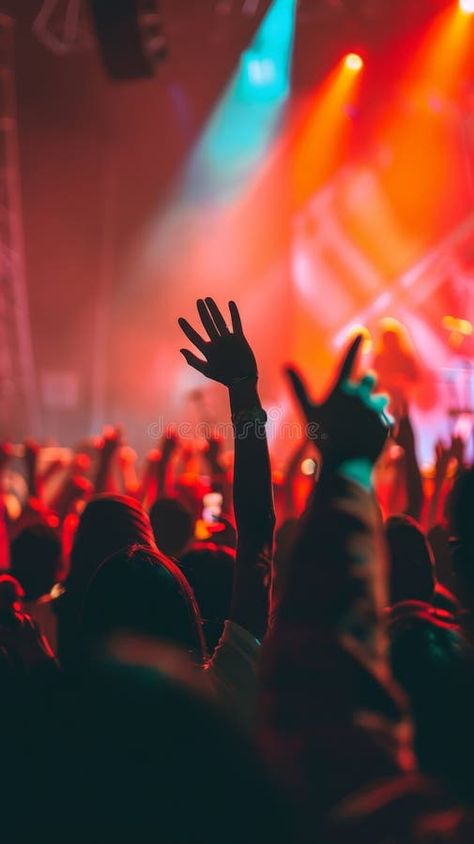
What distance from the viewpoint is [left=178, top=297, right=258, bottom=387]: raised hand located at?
73.0 inches

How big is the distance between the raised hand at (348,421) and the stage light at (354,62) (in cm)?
1085

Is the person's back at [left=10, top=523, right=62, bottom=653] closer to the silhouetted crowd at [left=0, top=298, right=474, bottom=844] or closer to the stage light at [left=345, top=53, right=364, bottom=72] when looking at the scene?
the silhouetted crowd at [left=0, top=298, right=474, bottom=844]

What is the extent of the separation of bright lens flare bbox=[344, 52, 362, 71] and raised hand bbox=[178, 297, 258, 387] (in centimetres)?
1015

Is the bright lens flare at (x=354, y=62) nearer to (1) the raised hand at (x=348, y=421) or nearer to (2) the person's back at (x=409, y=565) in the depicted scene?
(2) the person's back at (x=409, y=565)

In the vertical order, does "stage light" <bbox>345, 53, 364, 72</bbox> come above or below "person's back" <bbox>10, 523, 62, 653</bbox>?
above

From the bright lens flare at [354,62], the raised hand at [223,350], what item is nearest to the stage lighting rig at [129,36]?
the bright lens flare at [354,62]

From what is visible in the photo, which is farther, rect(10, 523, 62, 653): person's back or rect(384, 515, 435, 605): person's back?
rect(10, 523, 62, 653): person's back

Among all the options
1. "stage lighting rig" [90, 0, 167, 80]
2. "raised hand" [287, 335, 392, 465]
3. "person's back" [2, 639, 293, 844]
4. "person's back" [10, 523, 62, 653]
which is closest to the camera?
"person's back" [2, 639, 293, 844]

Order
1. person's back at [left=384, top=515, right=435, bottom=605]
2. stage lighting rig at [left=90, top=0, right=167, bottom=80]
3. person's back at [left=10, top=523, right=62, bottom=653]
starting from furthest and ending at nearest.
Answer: stage lighting rig at [left=90, top=0, right=167, bottom=80], person's back at [left=10, top=523, right=62, bottom=653], person's back at [left=384, top=515, right=435, bottom=605]

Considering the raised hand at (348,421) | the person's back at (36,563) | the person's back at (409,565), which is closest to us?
the raised hand at (348,421)

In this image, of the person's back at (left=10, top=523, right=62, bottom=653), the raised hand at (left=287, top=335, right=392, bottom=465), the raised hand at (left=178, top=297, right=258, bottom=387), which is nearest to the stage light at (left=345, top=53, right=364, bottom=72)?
the person's back at (left=10, top=523, right=62, bottom=653)

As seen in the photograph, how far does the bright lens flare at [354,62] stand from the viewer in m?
10.8

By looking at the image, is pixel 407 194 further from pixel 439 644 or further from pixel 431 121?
pixel 439 644

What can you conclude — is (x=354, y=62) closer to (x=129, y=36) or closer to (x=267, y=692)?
(x=129, y=36)
